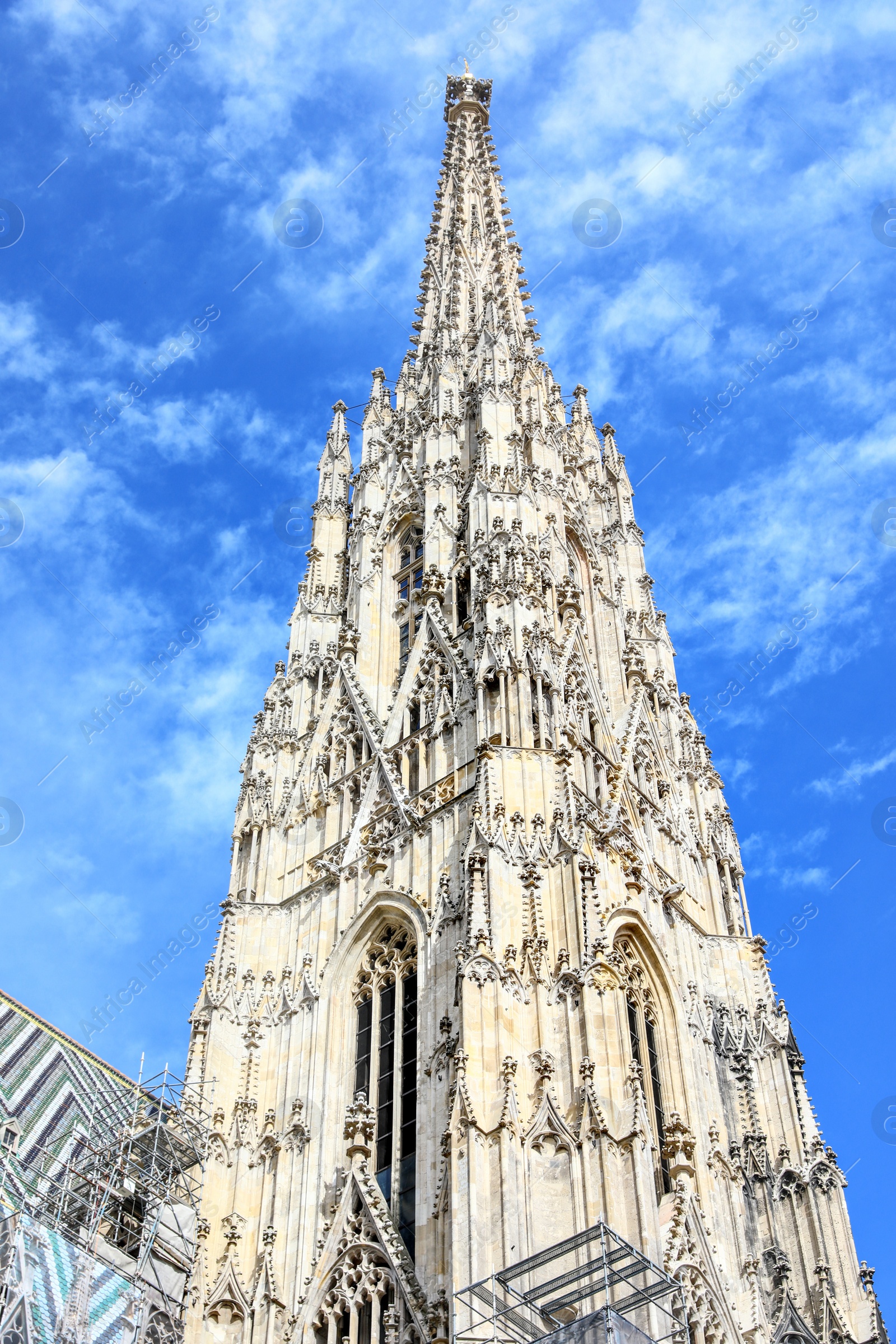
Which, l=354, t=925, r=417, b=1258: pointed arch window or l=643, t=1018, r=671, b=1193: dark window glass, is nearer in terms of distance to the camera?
l=354, t=925, r=417, b=1258: pointed arch window

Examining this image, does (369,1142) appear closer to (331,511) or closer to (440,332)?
(331,511)

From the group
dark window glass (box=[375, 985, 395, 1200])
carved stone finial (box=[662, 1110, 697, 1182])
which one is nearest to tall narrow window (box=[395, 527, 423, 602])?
dark window glass (box=[375, 985, 395, 1200])

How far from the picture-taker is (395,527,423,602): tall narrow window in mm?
42969

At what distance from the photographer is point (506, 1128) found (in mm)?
25844

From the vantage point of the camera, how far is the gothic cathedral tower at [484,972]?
1054 inches

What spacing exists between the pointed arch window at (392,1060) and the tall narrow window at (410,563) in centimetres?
1192

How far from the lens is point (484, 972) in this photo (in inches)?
1107

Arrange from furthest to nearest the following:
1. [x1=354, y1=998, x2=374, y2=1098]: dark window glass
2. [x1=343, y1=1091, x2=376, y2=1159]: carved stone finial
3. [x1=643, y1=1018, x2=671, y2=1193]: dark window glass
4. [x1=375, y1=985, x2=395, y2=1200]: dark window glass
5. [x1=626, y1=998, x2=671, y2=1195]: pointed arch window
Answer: [x1=354, y1=998, x2=374, y2=1098]: dark window glass
[x1=626, y1=998, x2=671, y2=1195]: pointed arch window
[x1=643, y1=1018, x2=671, y2=1193]: dark window glass
[x1=375, y1=985, x2=395, y2=1200]: dark window glass
[x1=343, y1=1091, x2=376, y2=1159]: carved stone finial

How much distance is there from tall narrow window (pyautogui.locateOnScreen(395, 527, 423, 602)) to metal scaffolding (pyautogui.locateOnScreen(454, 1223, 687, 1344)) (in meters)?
20.9

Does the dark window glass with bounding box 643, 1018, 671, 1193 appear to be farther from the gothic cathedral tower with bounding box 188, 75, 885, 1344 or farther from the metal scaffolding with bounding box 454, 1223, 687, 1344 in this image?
the metal scaffolding with bounding box 454, 1223, 687, 1344

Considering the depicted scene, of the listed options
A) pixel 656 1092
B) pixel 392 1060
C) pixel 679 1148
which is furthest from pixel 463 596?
pixel 679 1148

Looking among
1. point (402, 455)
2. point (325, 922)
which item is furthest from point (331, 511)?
point (325, 922)

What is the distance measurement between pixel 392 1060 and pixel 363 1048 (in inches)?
38.7

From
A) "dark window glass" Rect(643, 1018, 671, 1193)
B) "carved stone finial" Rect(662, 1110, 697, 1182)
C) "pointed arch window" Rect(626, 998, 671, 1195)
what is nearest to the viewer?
"carved stone finial" Rect(662, 1110, 697, 1182)
